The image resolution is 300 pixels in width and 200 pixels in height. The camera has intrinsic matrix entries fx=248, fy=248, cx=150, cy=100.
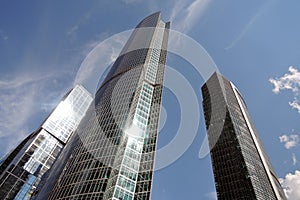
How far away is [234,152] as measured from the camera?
10838cm

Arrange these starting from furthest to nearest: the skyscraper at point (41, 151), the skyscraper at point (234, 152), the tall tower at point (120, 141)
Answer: the skyscraper at point (234, 152) → the skyscraper at point (41, 151) → the tall tower at point (120, 141)

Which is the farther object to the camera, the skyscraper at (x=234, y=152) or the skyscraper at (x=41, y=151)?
the skyscraper at (x=234, y=152)

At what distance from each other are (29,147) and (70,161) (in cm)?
4267

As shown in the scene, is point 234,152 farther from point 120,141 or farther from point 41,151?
point 41,151

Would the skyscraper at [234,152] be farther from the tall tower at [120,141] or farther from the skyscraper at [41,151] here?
the skyscraper at [41,151]

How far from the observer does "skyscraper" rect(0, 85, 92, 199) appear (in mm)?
90375

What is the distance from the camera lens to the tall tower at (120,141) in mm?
53688

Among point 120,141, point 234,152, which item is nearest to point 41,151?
point 120,141

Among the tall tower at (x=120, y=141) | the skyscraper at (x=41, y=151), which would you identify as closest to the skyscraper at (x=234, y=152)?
the tall tower at (x=120, y=141)

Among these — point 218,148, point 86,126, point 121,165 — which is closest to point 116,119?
point 86,126

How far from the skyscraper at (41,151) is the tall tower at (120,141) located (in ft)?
89.2

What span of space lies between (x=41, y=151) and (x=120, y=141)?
55570 millimetres

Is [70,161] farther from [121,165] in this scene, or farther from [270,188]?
[270,188]

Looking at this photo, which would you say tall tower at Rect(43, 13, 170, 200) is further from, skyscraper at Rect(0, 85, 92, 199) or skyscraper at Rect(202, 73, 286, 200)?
skyscraper at Rect(202, 73, 286, 200)
